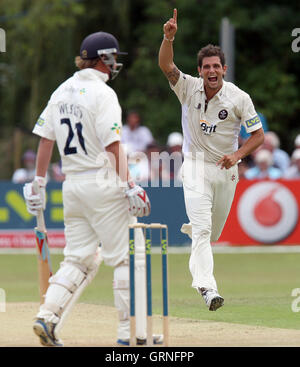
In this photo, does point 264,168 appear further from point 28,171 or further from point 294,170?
point 28,171

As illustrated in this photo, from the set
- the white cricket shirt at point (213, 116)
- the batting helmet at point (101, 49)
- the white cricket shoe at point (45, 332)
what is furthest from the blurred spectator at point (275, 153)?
the white cricket shoe at point (45, 332)

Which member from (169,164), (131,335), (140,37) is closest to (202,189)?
(131,335)

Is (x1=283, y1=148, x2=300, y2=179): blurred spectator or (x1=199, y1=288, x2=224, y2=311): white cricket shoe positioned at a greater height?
(x1=283, y1=148, x2=300, y2=179): blurred spectator

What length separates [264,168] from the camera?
54.9 ft

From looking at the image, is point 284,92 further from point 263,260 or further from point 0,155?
point 263,260

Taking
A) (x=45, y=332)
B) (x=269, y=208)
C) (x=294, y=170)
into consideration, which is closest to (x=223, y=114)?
(x=45, y=332)

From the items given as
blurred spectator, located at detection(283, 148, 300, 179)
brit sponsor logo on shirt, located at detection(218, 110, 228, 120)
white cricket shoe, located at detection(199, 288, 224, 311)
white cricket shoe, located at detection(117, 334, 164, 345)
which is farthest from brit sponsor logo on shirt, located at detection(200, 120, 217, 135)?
blurred spectator, located at detection(283, 148, 300, 179)

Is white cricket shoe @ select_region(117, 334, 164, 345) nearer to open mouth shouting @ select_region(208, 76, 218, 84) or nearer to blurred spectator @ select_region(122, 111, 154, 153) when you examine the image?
open mouth shouting @ select_region(208, 76, 218, 84)

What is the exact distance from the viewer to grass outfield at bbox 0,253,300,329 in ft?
30.4

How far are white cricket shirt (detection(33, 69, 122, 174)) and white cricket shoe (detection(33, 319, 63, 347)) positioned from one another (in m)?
1.17

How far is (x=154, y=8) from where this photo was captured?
26.1 m

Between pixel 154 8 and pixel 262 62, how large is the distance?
11.3ft

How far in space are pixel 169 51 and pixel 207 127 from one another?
803 mm

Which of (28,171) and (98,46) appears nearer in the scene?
(98,46)
